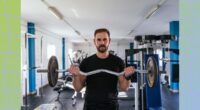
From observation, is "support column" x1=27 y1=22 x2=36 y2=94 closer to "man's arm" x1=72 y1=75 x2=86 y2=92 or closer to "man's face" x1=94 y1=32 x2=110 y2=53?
"man's arm" x1=72 y1=75 x2=86 y2=92

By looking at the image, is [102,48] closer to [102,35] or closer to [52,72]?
[102,35]

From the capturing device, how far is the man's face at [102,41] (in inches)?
82.1

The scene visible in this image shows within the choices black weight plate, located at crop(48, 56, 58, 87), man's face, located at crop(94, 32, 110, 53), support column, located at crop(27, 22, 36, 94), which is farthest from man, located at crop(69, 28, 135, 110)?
support column, located at crop(27, 22, 36, 94)

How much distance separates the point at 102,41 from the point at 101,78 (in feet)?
1.11

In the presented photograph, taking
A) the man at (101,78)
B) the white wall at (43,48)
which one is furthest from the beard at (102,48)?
the white wall at (43,48)

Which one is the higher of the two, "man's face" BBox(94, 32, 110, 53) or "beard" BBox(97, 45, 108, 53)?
"man's face" BBox(94, 32, 110, 53)

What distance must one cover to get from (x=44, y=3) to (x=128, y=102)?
137 inches

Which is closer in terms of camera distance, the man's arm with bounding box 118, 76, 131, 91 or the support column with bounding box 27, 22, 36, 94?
the man's arm with bounding box 118, 76, 131, 91

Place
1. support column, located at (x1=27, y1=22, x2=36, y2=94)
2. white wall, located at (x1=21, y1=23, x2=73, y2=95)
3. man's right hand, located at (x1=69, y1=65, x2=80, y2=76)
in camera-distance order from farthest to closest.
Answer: support column, located at (x1=27, y1=22, x2=36, y2=94)
white wall, located at (x1=21, y1=23, x2=73, y2=95)
man's right hand, located at (x1=69, y1=65, x2=80, y2=76)

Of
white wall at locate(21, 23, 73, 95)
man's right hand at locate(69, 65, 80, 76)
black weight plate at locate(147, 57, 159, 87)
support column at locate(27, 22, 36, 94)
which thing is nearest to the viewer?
man's right hand at locate(69, 65, 80, 76)

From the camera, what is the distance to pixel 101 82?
2.07m

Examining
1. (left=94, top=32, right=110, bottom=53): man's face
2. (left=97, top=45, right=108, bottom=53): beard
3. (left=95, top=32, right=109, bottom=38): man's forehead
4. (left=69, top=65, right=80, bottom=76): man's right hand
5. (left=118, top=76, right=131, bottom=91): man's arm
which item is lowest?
(left=118, top=76, right=131, bottom=91): man's arm

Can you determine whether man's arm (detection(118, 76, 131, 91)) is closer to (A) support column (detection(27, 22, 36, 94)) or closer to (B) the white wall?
(B) the white wall

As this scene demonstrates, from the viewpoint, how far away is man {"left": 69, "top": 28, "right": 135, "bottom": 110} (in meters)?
2.05
